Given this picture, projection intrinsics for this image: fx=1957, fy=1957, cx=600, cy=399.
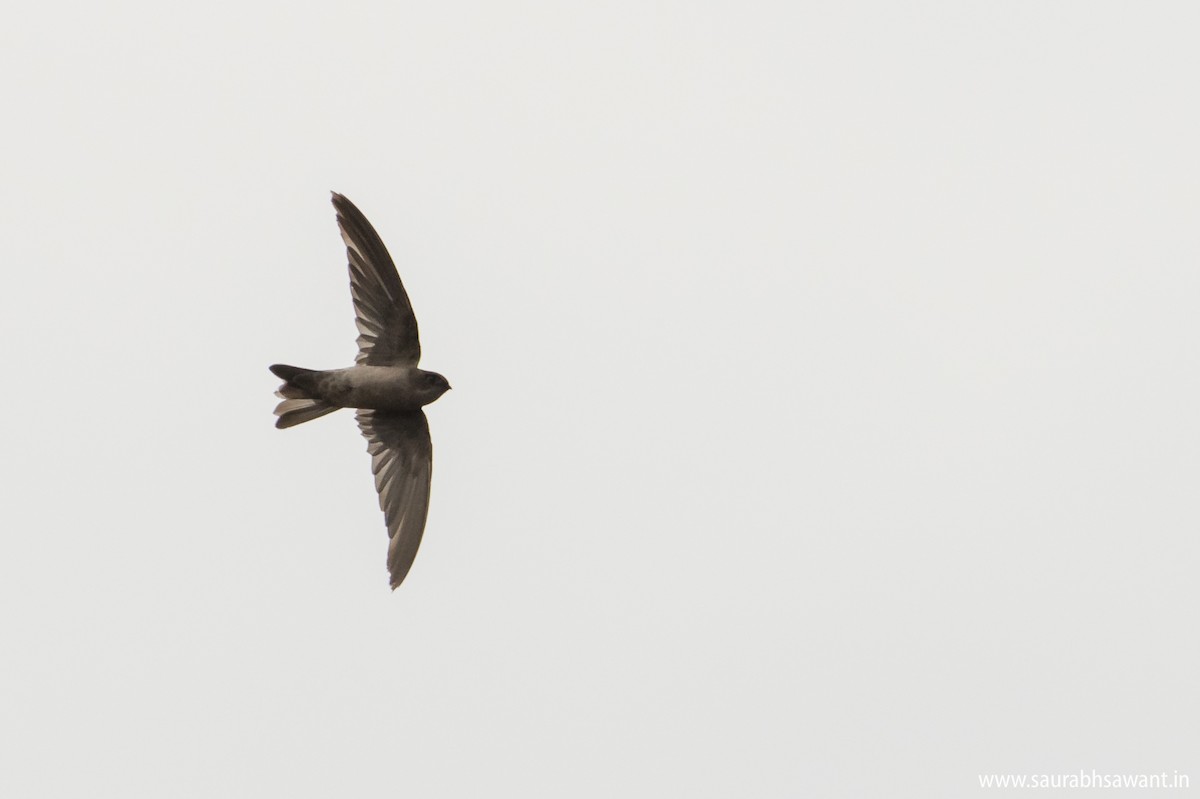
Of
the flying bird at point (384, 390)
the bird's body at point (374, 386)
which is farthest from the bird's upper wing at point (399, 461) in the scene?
the bird's body at point (374, 386)

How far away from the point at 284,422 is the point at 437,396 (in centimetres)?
128

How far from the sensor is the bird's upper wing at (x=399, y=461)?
16656 mm

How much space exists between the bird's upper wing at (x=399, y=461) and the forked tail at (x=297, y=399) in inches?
23.1

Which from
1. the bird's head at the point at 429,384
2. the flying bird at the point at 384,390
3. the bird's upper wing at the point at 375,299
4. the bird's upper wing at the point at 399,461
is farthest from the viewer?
the bird's upper wing at the point at 399,461

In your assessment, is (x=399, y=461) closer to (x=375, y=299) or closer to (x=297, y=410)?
(x=297, y=410)

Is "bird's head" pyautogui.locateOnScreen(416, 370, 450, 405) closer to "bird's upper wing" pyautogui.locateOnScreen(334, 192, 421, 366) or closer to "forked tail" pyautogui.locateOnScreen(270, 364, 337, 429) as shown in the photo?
"bird's upper wing" pyautogui.locateOnScreen(334, 192, 421, 366)

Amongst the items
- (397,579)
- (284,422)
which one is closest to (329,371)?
(284,422)

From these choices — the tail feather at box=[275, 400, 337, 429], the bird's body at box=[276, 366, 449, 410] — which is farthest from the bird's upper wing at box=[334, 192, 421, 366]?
the tail feather at box=[275, 400, 337, 429]

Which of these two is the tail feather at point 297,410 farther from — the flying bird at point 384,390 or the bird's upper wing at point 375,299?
the bird's upper wing at point 375,299

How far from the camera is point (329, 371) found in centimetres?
1605

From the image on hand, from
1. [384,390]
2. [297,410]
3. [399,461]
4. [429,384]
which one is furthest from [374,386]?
[399,461]

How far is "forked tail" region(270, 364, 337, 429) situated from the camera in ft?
52.1

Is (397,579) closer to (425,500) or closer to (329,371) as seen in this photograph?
(425,500)

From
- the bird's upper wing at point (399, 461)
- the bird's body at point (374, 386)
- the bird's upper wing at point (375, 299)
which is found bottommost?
the bird's upper wing at point (399, 461)
